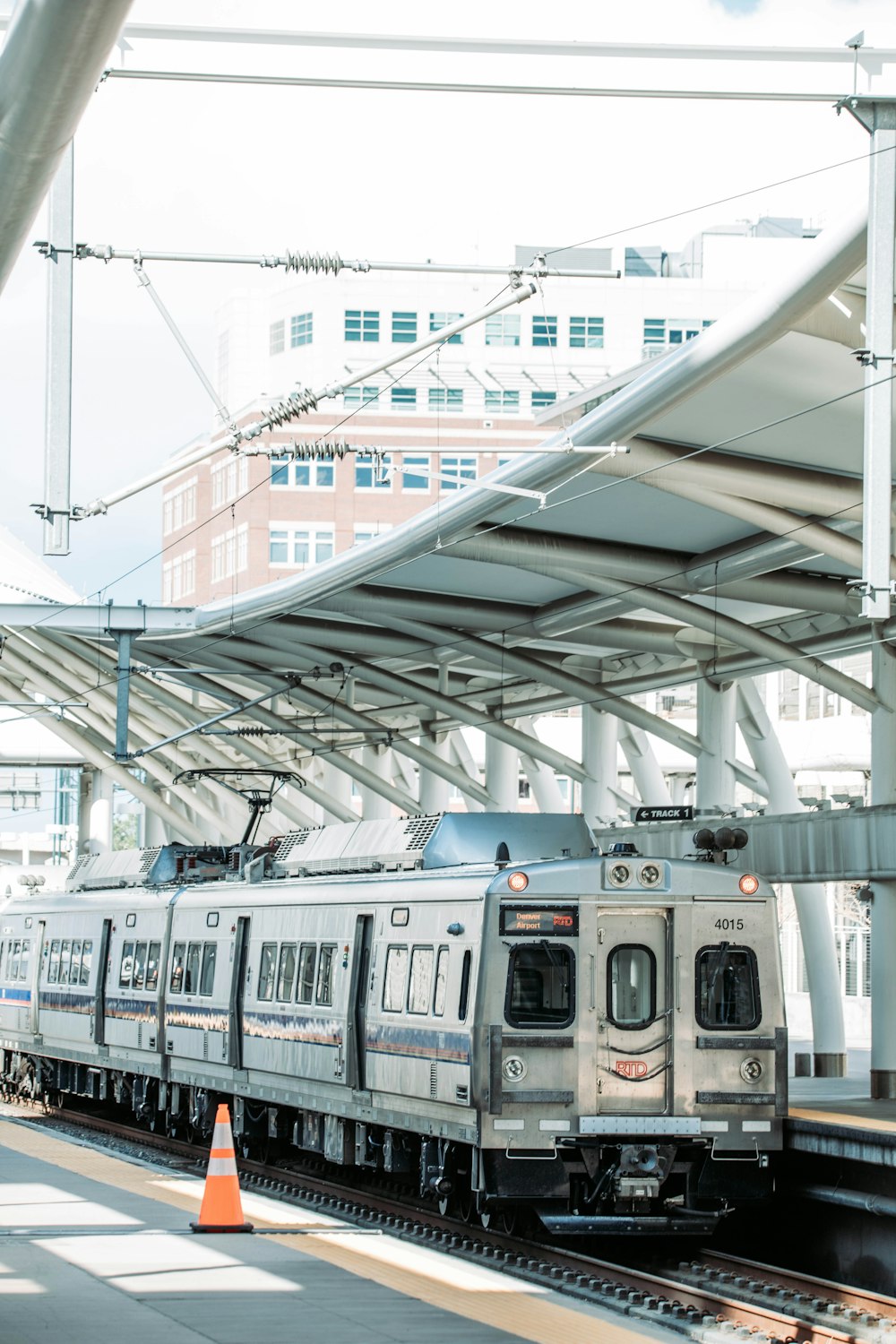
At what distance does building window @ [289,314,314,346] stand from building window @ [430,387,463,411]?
716cm

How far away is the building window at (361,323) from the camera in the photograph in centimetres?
9444

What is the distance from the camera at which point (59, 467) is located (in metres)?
10.6

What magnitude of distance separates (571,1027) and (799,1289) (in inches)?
97.7

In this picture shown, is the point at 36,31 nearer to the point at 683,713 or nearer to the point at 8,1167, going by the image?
the point at 8,1167

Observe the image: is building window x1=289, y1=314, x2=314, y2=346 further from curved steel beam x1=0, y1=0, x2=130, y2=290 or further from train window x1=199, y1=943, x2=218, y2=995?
curved steel beam x1=0, y1=0, x2=130, y2=290

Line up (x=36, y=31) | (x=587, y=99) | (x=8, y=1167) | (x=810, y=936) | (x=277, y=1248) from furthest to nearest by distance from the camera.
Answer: (x=810, y=936)
(x=8, y=1167)
(x=587, y=99)
(x=277, y=1248)
(x=36, y=31)

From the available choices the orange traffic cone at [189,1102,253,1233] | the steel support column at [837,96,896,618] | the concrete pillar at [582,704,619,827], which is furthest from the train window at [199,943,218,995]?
the concrete pillar at [582,704,619,827]

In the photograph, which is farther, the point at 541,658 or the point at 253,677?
the point at 253,677

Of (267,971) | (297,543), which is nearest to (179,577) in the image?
(297,543)

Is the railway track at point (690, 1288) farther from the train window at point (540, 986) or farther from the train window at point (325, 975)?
the train window at point (325, 975)

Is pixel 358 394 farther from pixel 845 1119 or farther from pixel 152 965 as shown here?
pixel 845 1119

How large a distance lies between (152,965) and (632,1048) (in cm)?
1054

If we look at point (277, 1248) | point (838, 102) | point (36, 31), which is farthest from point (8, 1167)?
point (36, 31)

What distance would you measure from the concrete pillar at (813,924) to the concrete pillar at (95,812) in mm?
30096
